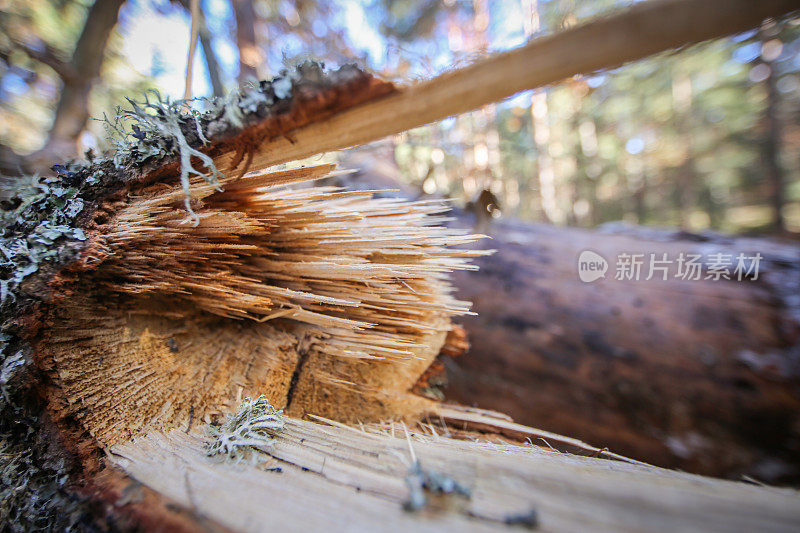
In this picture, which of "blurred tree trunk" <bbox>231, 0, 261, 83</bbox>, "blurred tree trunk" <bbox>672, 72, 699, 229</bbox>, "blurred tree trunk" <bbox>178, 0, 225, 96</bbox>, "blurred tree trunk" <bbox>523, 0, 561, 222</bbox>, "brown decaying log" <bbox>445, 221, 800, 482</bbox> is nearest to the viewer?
"brown decaying log" <bbox>445, 221, 800, 482</bbox>

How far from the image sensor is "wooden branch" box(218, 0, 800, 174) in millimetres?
468

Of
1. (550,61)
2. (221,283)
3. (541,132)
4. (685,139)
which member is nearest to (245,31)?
(221,283)

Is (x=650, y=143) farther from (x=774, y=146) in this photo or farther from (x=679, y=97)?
(x=774, y=146)

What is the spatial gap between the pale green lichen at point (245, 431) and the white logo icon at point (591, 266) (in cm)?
192

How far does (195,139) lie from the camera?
29.5 inches

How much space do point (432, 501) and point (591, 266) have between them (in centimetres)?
196

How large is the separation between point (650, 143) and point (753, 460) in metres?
12.6

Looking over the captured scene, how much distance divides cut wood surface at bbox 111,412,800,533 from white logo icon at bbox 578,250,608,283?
1405mm

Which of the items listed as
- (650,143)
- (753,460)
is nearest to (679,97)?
(650,143)

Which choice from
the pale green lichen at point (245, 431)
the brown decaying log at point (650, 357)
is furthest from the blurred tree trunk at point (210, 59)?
the pale green lichen at point (245, 431)

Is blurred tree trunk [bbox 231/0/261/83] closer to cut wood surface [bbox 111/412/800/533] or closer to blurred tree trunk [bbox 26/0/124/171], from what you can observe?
blurred tree trunk [bbox 26/0/124/171]

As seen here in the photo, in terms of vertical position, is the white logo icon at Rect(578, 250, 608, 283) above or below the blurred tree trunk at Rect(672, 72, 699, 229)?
below

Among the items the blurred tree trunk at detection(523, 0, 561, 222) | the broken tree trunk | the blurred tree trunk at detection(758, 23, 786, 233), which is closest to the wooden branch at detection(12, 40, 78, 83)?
the broken tree trunk

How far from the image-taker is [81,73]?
3076mm
